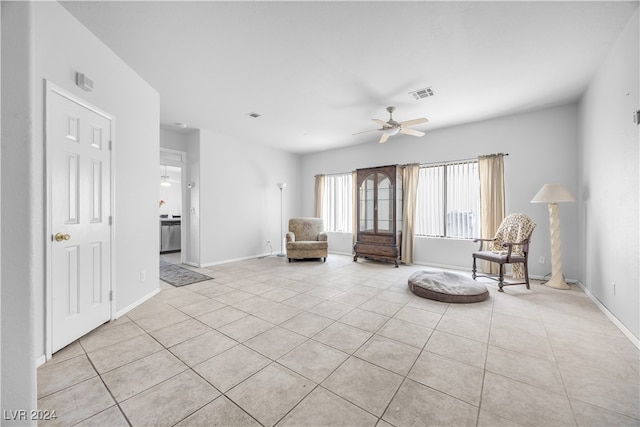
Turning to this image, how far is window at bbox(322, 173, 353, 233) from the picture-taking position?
269 inches

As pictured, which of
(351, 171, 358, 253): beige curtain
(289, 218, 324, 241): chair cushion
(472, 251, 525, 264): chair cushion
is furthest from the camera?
(289, 218, 324, 241): chair cushion

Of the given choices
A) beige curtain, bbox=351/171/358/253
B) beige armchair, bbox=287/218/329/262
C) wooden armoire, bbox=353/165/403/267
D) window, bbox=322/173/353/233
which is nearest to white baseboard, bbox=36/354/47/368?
beige armchair, bbox=287/218/329/262

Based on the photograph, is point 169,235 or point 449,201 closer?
point 449,201

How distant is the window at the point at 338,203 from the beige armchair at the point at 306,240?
0.87m

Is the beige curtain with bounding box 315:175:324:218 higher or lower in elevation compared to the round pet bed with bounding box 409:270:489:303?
higher

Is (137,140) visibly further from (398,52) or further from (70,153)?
(398,52)

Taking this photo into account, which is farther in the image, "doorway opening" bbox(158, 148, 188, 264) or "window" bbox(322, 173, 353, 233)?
"window" bbox(322, 173, 353, 233)

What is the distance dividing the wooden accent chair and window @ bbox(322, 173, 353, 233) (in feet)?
11.2

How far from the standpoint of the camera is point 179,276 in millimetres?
4395

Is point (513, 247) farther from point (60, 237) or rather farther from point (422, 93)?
point (60, 237)

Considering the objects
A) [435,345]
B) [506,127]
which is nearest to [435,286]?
[435,345]

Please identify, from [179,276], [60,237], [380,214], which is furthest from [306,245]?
[60,237]

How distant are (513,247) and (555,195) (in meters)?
Answer: 0.92

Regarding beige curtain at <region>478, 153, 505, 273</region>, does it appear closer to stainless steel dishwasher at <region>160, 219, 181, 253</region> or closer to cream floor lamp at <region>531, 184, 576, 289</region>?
cream floor lamp at <region>531, 184, 576, 289</region>
